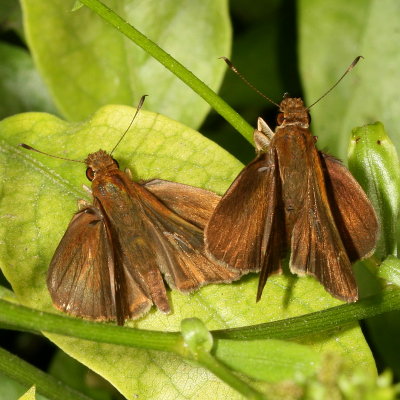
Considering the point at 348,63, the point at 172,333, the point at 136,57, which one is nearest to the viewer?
the point at 172,333

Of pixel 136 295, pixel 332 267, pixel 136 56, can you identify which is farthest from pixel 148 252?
pixel 136 56

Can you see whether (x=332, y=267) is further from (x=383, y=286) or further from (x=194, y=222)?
(x=194, y=222)

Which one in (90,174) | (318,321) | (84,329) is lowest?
(318,321)

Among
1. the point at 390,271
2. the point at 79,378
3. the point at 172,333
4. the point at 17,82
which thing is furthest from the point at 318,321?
the point at 17,82

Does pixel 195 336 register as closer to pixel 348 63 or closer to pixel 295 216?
pixel 295 216

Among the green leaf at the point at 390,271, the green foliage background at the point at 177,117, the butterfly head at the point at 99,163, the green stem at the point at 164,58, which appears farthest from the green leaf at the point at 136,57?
the green leaf at the point at 390,271

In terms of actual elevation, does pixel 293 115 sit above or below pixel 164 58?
below

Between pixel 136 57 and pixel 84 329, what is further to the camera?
pixel 136 57
